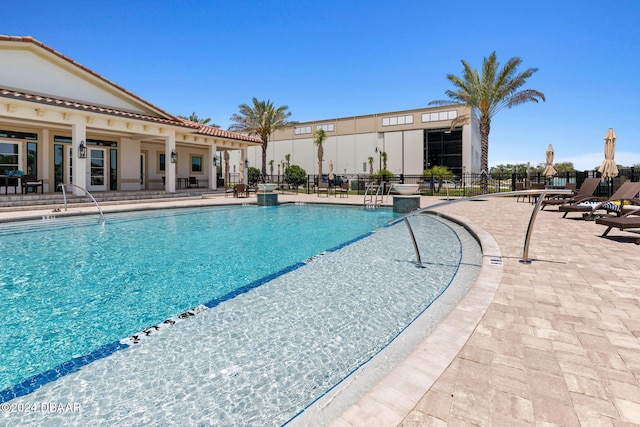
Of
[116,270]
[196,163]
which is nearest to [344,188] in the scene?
[196,163]

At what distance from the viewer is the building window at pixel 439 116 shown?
39.1 m

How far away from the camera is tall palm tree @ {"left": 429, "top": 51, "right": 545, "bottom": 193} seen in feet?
63.0

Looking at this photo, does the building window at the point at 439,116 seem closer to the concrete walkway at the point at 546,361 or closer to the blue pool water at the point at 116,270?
the blue pool water at the point at 116,270

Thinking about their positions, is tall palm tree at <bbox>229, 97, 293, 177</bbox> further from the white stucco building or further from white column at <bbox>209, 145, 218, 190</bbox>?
the white stucco building

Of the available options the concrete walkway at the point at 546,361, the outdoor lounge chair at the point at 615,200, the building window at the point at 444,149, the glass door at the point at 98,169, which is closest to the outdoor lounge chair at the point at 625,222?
the outdoor lounge chair at the point at 615,200

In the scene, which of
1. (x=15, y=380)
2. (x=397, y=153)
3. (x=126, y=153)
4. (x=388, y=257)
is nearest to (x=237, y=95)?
(x=126, y=153)

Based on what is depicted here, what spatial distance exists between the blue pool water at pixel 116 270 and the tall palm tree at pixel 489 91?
46.9 ft

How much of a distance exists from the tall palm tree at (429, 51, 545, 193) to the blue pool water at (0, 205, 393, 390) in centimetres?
1429

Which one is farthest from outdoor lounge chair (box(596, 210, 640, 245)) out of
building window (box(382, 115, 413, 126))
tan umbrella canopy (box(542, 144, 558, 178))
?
building window (box(382, 115, 413, 126))

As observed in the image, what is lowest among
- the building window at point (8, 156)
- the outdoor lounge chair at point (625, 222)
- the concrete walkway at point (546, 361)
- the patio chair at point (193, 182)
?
the concrete walkway at point (546, 361)

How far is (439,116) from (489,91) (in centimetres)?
2080

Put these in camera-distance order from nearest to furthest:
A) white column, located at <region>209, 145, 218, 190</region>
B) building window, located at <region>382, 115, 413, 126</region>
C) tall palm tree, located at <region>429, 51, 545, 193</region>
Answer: tall palm tree, located at <region>429, 51, 545, 193</region>, white column, located at <region>209, 145, 218, 190</region>, building window, located at <region>382, 115, 413, 126</region>

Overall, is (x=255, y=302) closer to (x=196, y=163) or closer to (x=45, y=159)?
(x=45, y=159)

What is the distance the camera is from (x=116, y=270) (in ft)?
18.3
